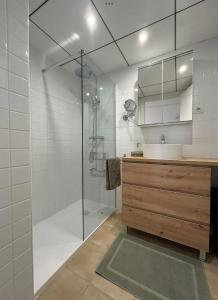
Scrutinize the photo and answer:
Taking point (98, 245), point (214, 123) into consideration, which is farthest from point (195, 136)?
point (98, 245)

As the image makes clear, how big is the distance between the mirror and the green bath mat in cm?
148

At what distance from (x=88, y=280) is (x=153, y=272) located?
55 cm

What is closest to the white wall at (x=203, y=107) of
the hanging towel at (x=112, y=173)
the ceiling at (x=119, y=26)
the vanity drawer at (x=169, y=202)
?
the ceiling at (x=119, y=26)

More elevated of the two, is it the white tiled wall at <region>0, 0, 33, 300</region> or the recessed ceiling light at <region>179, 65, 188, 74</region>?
the recessed ceiling light at <region>179, 65, 188, 74</region>

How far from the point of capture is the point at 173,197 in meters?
1.41

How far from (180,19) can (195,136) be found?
1181 mm

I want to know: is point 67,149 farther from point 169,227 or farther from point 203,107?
point 203,107

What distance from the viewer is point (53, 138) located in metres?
2.16

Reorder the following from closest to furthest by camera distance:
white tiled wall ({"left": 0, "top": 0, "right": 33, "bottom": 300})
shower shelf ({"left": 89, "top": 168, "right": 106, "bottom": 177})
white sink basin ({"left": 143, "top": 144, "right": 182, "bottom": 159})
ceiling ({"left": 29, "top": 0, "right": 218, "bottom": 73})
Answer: white tiled wall ({"left": 0, "top": 0, "right": 33, "bottom": 300}) < ceiling ({"left": 29, "top": 0, "right": 218, "bottom": 73}) < white sink basin ({"left": 143, "top": 144, "right": 182, "bottom": 159}) < shower shelf ({"left": 89, "top": 168, "right": 106, "bottom": 177})

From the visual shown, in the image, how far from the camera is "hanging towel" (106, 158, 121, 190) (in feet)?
6.14

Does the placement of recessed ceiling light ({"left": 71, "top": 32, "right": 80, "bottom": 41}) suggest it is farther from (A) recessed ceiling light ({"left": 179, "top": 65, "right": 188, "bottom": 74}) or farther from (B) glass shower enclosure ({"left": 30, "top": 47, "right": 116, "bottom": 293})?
(A) recessed ceiling light ({"left": 179, "top": 65, "right": 188, "bottom": 74})

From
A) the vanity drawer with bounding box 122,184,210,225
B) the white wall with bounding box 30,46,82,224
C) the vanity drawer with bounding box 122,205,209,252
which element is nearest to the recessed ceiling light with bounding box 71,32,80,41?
the white wall with bounding box 30,46,82,224

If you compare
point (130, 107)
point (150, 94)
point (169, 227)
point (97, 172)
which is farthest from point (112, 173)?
point (150, 94)

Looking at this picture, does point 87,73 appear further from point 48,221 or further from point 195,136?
point 48,221
